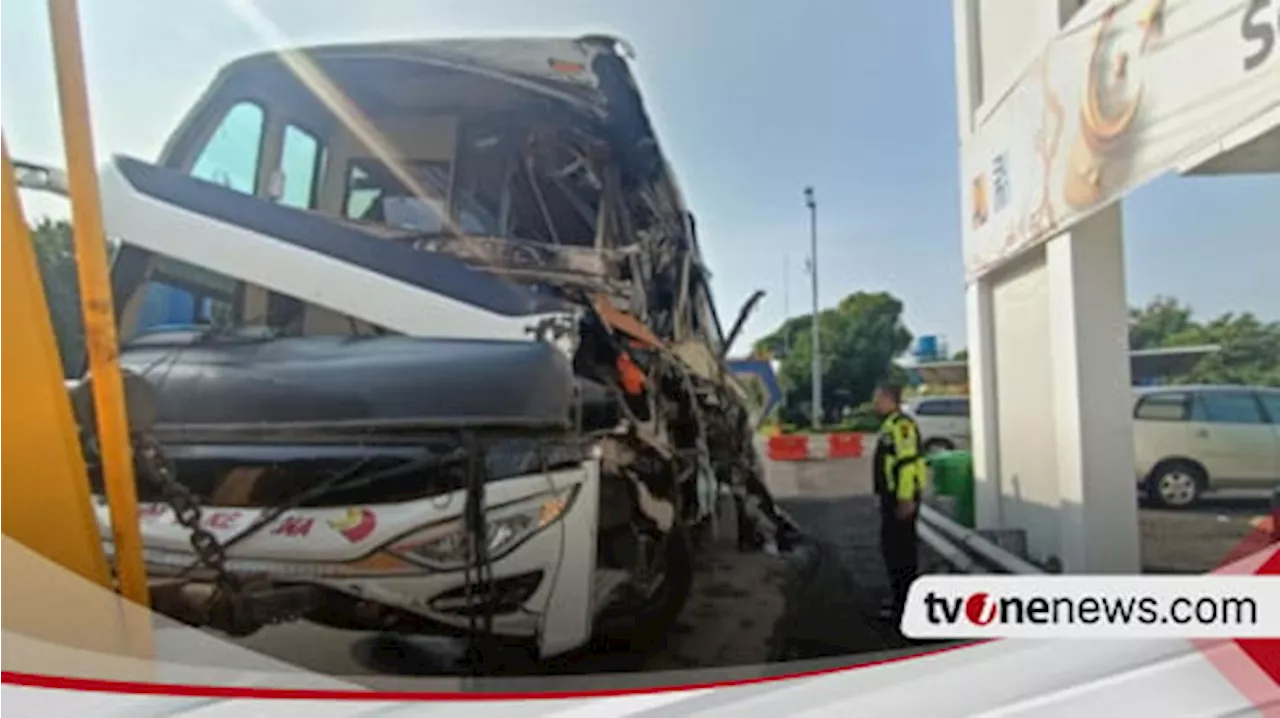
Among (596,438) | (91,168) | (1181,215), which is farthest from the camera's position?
(1181,215)

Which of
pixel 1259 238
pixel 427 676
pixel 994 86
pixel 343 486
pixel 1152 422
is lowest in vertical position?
pixel 427 676

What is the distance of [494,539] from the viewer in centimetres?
145

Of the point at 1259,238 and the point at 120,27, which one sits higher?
the point at 120,27

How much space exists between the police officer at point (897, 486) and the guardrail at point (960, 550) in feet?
0.09

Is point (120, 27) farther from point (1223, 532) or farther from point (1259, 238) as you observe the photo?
point (1223, 532)

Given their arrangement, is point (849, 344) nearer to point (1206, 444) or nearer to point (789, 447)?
point (789, 447)

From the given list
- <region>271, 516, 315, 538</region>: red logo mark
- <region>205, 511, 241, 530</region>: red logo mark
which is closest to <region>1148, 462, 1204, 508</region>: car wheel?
<region>271, 516, 315, 538</region>: red logo mark

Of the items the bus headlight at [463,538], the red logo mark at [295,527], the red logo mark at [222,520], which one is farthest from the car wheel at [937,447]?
the red logo mark at [222,520]

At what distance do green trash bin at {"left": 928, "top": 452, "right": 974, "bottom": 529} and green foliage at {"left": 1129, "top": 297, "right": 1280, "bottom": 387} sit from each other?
39 centimetres

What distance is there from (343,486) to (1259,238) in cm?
165

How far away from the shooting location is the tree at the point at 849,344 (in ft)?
5.08

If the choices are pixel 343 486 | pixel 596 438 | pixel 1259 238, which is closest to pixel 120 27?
pixel 343 486

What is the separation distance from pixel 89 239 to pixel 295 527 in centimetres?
56

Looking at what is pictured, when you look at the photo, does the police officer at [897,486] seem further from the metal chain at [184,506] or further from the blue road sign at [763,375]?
the metal chain at [184,506]
